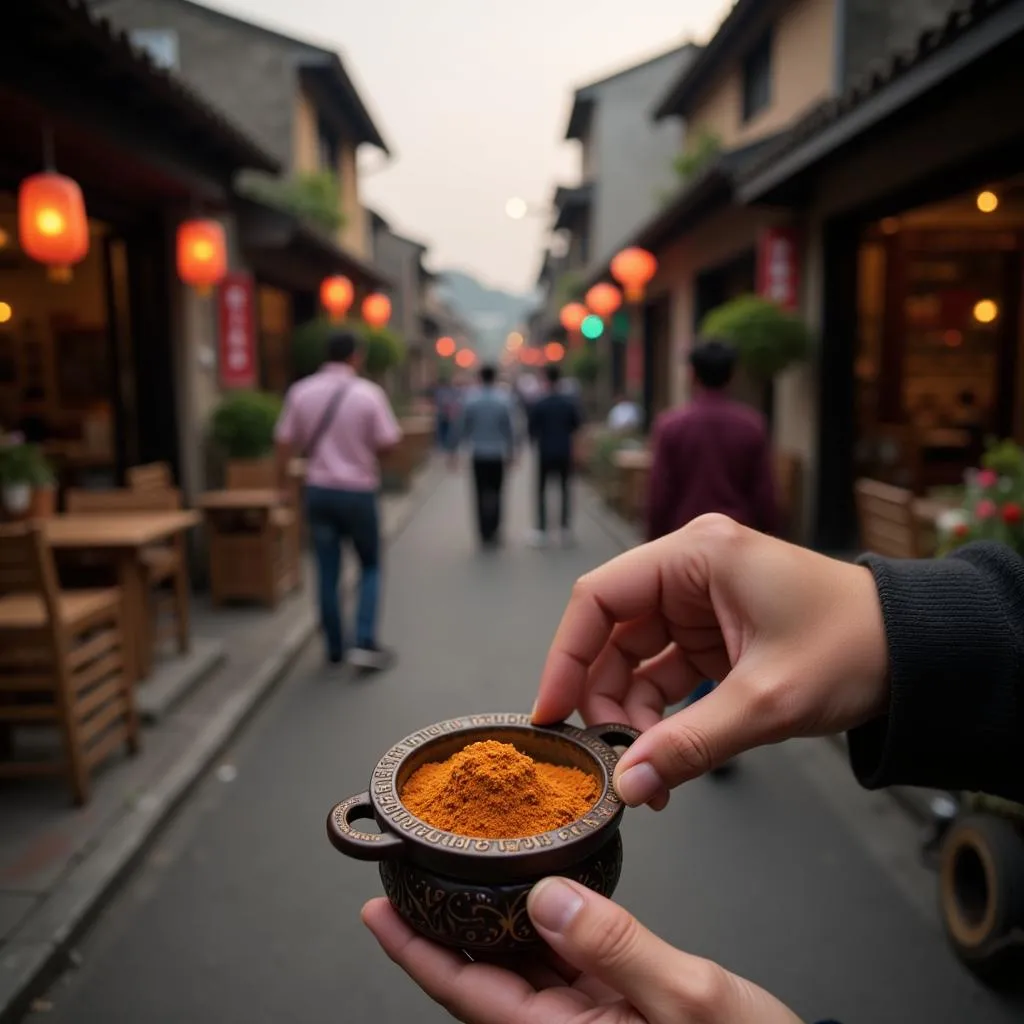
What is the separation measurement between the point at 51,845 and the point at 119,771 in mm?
741

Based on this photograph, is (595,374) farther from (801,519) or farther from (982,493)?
(982,493)

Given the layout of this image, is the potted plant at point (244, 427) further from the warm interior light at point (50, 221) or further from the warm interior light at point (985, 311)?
the warm interior light at point (985, 311)

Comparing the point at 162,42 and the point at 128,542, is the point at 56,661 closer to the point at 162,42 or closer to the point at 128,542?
the point at 128,542

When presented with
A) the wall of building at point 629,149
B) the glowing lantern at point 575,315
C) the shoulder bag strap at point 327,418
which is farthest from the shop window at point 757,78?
the wall of building at point 629,149

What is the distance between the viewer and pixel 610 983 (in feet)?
3.71

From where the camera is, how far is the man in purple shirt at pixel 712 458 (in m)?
4.43

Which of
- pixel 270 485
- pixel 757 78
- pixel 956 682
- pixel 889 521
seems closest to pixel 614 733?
pixel 956 682

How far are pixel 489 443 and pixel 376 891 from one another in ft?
25.7

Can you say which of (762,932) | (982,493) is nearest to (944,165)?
(982,493)

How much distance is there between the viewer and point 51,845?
11.7 feet

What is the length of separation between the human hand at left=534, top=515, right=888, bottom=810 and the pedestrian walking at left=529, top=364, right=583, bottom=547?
9.25 metres

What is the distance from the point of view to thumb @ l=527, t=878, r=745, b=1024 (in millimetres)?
1106

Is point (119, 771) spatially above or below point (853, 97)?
below

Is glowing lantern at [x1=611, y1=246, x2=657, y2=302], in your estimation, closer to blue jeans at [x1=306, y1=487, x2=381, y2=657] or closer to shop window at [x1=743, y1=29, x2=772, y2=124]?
shop window at [x1=743, y1=29, x2=772, y2=124]
